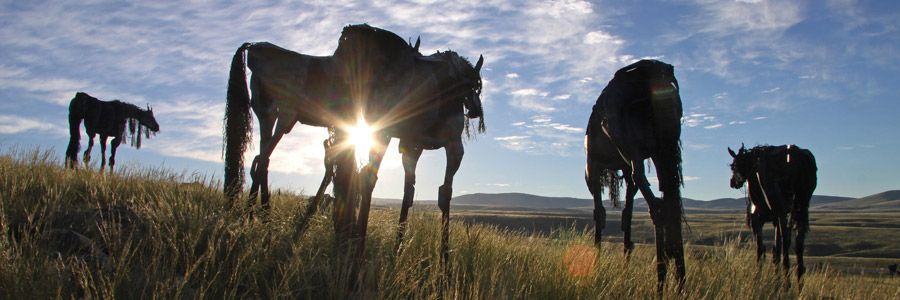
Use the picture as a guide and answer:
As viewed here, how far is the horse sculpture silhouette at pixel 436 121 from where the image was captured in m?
4.21

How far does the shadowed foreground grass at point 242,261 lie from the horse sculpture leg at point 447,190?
213mm

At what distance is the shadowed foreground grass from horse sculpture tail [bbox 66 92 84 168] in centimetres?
451

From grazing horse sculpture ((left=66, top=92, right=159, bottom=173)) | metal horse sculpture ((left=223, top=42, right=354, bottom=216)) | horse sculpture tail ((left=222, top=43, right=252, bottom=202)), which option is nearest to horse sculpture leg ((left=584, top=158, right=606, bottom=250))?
metal horse sculpture ((left=223, top=42, right=354, bottom=216))

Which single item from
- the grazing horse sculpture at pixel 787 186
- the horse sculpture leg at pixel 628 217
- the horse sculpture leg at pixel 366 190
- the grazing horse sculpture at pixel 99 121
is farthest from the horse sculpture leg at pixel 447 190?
the grazing horse sculpture at pixel 99 121

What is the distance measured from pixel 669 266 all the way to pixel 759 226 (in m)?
5.79

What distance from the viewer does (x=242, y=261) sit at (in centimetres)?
382

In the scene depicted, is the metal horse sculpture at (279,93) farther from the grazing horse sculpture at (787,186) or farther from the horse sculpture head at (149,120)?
the horse sculpture head at (149,120)

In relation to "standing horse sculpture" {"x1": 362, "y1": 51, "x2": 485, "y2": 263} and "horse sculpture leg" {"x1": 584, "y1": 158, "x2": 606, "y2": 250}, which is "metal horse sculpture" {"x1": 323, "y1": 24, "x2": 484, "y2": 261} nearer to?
"standing horse sculpture" {"x1": 362, "y1": 51, "x2": 485, "y2": 263}

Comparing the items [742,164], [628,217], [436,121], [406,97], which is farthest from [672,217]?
[742,164]

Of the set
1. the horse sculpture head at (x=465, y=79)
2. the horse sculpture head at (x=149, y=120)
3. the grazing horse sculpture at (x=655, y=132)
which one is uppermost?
the horse sculpture head at (x=149, y=120)

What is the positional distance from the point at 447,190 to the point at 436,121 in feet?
2.51

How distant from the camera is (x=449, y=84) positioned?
16.6 ft

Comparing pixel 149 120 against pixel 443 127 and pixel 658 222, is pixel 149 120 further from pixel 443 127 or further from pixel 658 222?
pixel 658 222

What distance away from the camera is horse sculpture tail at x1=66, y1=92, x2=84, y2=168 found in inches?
480
